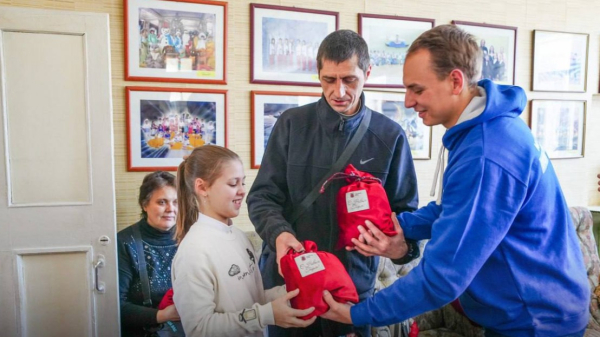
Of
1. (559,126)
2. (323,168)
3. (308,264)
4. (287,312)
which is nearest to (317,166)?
(323,168)

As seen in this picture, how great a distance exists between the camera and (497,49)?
2957 millimetres

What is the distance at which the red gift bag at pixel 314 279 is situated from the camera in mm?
1272

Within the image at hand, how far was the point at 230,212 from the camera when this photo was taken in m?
1.46

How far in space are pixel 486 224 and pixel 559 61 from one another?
8.54 ft

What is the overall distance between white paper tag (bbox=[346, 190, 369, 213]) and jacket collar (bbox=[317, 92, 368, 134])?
0.80 feet

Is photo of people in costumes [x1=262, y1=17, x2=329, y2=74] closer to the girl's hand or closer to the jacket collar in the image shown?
the jacket collar

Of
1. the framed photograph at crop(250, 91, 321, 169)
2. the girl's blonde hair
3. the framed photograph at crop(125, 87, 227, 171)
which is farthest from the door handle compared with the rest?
the framed photograph at crop(250, 91, 321, 169)

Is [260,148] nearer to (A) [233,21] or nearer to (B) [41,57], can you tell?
(A) [233,21]

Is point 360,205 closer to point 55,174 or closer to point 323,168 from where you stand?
point 323,168

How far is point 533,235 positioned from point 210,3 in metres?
1.89

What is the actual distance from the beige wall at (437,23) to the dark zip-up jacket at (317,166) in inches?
34.4

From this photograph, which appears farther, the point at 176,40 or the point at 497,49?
the point at 497,49

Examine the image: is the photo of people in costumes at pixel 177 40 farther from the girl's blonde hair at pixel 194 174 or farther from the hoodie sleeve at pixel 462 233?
the hoodie sleeve at pixel 462 233

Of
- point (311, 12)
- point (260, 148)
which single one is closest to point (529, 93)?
point (311, 12)
